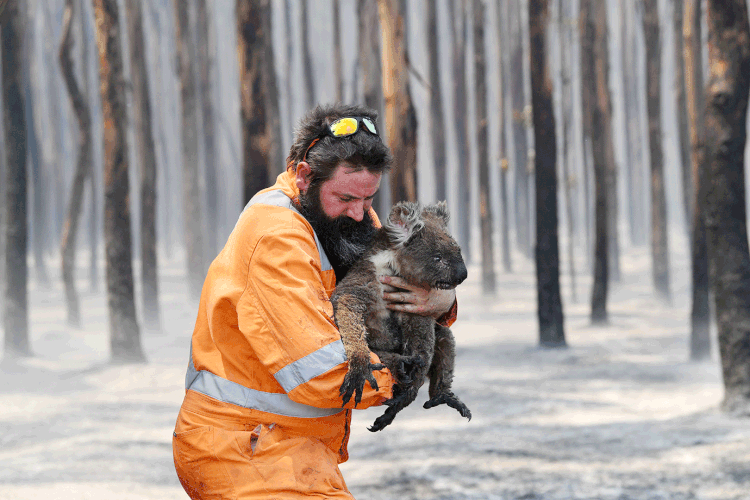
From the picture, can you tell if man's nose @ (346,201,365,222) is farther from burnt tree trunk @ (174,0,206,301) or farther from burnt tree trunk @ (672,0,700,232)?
burnt tree trunk @ (174,0,206,301)

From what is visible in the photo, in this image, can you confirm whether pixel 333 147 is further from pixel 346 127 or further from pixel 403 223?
pixel 403 223

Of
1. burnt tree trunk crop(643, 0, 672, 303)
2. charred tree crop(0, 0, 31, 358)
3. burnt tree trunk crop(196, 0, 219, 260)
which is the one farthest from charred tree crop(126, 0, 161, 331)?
burnt tree trunk crop(643, 0, 672, 303)

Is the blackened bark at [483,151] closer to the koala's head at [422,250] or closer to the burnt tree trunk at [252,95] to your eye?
the burnt tree trunk at [252,95]

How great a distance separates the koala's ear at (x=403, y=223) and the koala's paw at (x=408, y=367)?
388 millimetres

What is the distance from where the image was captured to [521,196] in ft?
88.3

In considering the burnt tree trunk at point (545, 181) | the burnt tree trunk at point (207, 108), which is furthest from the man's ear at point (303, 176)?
the burnt tree trunk at point (207, 108)

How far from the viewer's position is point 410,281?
8.24 feet


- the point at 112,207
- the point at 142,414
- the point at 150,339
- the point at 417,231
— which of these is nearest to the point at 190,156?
the point at 150,339

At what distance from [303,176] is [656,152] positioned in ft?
51.2

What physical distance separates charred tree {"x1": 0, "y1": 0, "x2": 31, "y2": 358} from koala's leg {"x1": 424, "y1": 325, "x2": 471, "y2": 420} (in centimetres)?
1043

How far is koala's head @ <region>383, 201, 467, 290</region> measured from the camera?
242 cm

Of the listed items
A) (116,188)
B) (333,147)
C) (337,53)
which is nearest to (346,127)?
(333,147)

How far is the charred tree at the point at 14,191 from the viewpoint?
11.4 m

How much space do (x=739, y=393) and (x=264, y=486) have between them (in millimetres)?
5793
